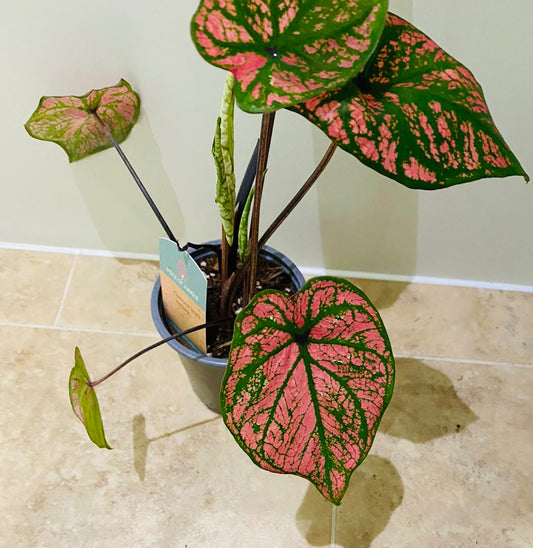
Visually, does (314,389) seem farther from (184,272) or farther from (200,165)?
(200,165)

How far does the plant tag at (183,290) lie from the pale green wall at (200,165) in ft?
0.83

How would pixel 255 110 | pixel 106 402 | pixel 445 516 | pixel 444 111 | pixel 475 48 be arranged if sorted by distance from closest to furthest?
pixel 255 110, pixel 444 111, pixel 475 48, pixel 445 516, pixel 106 402

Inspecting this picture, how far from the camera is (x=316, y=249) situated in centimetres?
125

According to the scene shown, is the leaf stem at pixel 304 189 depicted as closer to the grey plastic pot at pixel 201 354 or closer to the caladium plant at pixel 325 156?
the caladium plant at pixel 325 156

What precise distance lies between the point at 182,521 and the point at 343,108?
70 centimetres

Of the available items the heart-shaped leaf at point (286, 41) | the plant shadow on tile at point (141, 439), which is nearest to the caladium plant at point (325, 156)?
the heart-shaped leaf at point (286, 41)

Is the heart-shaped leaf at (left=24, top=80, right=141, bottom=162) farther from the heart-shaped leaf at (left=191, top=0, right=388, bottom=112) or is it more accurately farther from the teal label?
the heart-shaped leaf at (left=191, top=0, right=388, bottom=112)

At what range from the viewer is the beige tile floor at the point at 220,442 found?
1.00 metres

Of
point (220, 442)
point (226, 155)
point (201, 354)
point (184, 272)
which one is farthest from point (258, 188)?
point (220, 442)

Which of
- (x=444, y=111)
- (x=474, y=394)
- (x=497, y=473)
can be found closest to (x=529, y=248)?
(x=474, y=394)

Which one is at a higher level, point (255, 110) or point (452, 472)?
point (255, 110)

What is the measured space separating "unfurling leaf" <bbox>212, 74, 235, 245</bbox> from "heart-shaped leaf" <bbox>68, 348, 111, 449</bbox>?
253 millimetres

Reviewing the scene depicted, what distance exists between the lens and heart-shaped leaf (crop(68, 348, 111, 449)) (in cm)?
79

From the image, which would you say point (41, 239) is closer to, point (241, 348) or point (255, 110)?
point (241, 348)
